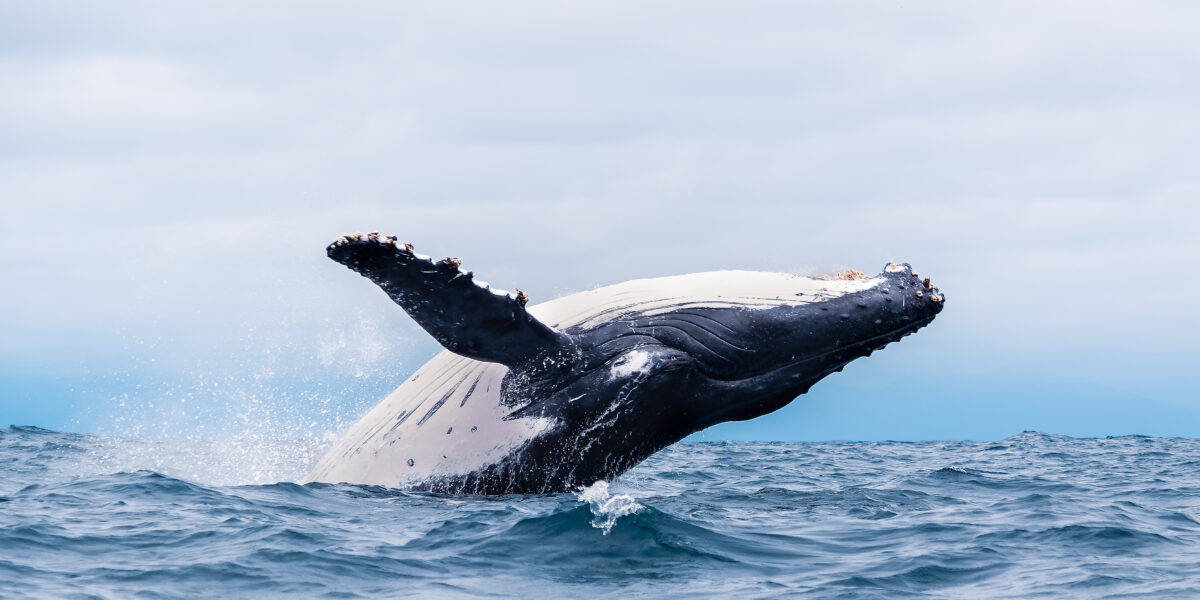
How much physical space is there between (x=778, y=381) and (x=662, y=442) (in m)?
1.26

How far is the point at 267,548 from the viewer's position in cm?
823

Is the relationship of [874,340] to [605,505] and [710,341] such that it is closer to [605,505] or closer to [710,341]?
[710,341]

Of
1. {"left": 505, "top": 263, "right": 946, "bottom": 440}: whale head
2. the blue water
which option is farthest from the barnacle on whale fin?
the blue water

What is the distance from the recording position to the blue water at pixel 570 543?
7422 mm

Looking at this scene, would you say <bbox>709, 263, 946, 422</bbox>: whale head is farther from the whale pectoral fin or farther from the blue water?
the whale pectoral fin

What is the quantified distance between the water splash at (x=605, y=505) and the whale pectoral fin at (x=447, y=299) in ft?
5.01

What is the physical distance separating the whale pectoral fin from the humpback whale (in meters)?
0.04

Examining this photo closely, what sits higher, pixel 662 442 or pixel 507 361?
pixel 507 361

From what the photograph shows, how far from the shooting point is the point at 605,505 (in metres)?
9.39

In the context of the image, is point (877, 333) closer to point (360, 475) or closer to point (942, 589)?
point (942, 589)

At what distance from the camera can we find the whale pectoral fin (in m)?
7.77

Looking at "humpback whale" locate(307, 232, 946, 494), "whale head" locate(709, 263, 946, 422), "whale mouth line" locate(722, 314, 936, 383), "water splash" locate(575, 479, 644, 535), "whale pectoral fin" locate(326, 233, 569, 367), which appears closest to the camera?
"whale pectoral fin" locate(326, 233, 569, 367)

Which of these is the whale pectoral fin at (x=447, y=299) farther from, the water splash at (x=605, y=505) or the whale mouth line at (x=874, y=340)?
the whale mouth line at (x=874, y=340)

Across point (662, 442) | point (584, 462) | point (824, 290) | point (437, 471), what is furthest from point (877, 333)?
point (437, 471)
